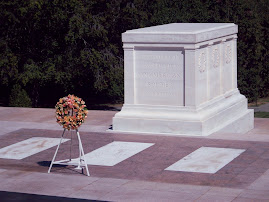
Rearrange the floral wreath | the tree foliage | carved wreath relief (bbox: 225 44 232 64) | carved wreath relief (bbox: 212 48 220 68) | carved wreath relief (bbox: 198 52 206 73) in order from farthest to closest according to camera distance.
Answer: the tree foliage
carved wreath relief (bbox: 225 44 232 64)
carved wreath relief (bbox: 212 48 220 68)
carved wreath relief (bbox: 198 52 206 73)
the floral wreath

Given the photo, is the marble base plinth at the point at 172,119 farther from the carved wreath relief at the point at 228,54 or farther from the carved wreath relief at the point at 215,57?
the carved wreath relief at the point at 228,54

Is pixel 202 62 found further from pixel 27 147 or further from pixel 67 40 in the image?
pixel 67 40

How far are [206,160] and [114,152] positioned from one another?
2.12 meters

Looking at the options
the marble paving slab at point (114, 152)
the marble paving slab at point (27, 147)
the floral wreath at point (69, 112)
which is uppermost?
the floral wreath at point (69, 112)

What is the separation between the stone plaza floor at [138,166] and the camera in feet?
38.5

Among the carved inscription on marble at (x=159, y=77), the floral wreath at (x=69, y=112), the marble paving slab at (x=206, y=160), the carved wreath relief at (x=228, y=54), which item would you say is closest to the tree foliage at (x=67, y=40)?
the carved wreath relief at (x=228, y=54)

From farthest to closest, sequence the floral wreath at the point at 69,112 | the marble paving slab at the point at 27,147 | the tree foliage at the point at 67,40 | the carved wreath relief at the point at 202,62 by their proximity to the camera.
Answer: the tree foliage at the point at 67,40, the carved wreath relief at the point at 202,62, the marble paving slab at the point at 27,147, the floral wreath at the point at 69,112

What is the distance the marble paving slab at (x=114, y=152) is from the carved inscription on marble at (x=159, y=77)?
68.8 inches

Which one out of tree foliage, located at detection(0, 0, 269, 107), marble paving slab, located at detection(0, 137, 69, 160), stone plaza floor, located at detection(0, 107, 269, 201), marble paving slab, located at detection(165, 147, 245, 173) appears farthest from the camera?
tree foliage, located at detection(0, 0, 269, 107)

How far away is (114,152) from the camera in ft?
49.0

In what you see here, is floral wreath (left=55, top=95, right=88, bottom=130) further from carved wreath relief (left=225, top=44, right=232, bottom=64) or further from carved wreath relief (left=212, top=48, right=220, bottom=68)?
carved wreath relief (left=225, top=44, right=232, bottom=64)

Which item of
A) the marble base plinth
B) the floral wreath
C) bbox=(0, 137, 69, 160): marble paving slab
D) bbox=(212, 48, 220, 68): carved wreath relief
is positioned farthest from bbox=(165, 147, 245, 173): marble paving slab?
bbox=(212, 48, 220, 68): carved wreath relief

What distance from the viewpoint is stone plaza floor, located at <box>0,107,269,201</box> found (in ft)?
38.5

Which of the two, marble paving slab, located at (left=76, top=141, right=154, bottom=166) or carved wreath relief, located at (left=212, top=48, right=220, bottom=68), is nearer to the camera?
marble paving slab, located at (left=76, top=141, right=154, bottom=166)
